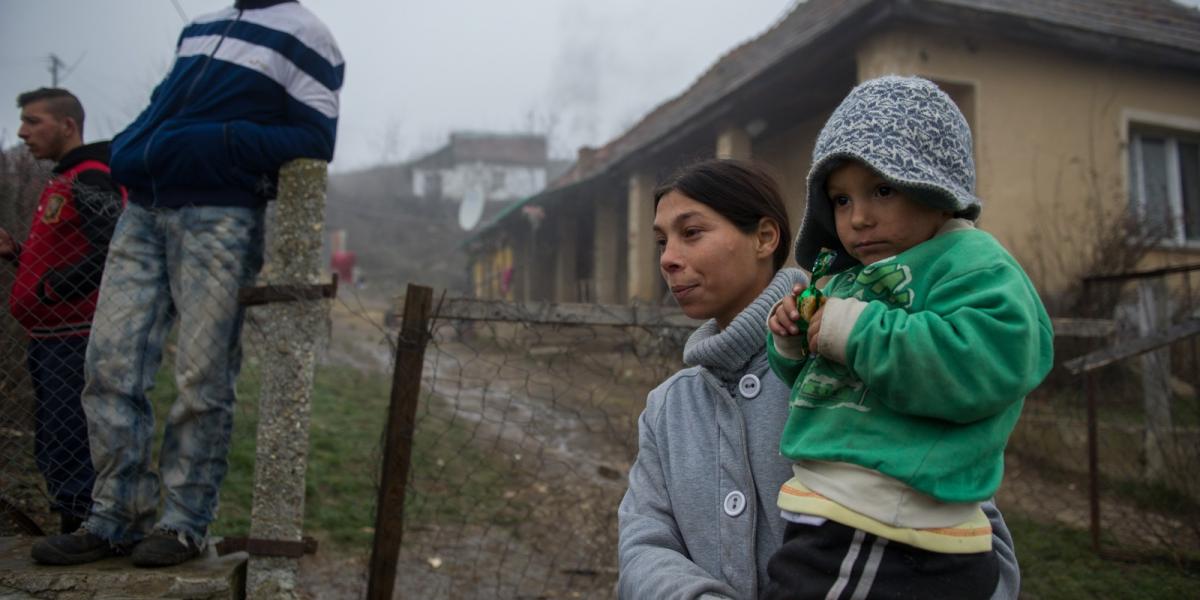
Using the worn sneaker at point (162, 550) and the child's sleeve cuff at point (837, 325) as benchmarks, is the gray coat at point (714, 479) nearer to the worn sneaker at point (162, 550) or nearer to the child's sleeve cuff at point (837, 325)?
the child's sleeve cuff at point (837, 325)

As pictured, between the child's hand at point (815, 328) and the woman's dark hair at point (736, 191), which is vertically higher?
the woman's dark hair at point (736, 191)

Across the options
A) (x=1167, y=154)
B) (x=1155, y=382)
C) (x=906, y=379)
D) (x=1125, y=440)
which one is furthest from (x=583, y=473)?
(x=1167, y=154)

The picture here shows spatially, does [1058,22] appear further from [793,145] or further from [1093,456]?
[1093,456]

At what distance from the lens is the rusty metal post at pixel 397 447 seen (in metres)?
2.59

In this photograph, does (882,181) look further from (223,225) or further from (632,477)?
(223,225)

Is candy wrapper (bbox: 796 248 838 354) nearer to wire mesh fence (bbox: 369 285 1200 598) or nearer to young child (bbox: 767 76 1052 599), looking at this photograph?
young child (bbox: 767 76 1052 599)

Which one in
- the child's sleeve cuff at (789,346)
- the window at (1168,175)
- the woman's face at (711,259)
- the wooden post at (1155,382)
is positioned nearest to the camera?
the child's sleeve cuff at (789,346)

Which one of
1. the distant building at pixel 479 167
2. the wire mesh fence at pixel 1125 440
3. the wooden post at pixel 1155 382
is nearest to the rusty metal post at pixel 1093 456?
the wire mesh fence at pixel 1125 440

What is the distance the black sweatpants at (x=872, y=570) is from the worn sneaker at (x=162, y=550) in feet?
6.87

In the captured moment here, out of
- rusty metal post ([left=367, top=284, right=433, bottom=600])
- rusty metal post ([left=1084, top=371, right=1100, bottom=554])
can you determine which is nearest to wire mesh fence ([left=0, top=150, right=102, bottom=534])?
rusty metal post ([left=367, top=284, right=433, bottom=600])

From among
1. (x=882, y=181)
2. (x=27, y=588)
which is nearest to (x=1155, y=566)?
(x=882, y=181)

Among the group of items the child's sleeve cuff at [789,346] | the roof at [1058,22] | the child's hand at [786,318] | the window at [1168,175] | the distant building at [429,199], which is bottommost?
the child's sleeve cuff at [789,346]

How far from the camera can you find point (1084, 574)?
3.75 m

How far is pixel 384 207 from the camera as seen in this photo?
40.6 m
